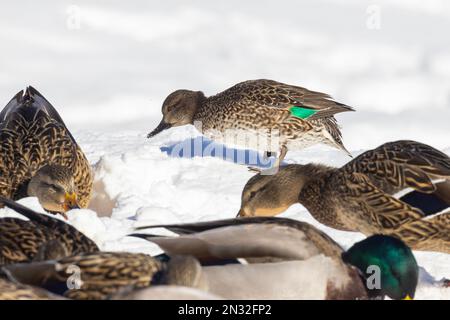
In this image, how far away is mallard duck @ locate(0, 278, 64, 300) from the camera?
404cm

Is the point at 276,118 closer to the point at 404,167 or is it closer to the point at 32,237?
the point at 404,167

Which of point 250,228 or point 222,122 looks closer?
point 250,228

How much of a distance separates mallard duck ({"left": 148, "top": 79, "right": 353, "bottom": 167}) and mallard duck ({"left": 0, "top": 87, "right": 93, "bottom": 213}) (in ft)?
7.11

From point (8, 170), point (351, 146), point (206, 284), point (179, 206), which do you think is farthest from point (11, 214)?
point (351, 146)

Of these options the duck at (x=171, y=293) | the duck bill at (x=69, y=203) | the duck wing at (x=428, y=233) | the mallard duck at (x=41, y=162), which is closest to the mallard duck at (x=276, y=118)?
the mallard duck at (x=41, y=162)

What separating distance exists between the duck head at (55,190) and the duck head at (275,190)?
3.93 ft

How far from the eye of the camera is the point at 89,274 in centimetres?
443

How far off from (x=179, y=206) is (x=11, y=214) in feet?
5.33

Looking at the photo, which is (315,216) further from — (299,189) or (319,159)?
(319,159)

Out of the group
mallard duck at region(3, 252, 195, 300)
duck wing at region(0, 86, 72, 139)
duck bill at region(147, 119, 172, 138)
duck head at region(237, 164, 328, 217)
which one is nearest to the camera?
mallard duck at region(3, 252, 195, 300)

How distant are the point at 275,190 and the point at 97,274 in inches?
103

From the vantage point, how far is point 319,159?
9609 mm

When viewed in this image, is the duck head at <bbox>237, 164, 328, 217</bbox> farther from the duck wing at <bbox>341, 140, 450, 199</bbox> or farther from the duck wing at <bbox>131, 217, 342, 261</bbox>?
the duck wing at <bbox>131, 217, 342, 261</bbox>

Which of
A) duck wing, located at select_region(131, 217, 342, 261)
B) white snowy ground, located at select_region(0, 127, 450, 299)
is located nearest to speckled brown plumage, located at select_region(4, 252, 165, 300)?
duck wing, located at select_region(131, 217, 342, 261)
